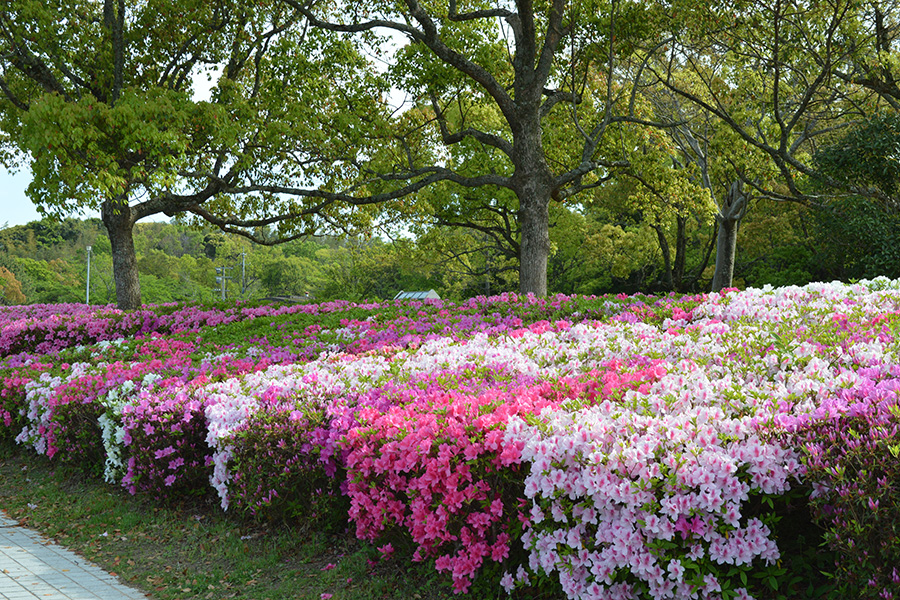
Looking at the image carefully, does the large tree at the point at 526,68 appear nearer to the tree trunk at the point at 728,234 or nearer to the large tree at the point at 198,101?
the large tree at the point at 198,101

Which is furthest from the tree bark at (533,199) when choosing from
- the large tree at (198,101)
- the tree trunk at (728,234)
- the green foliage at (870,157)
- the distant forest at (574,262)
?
the tree trunk at (728,234)

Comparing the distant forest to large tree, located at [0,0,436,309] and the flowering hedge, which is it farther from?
the flowering hedge

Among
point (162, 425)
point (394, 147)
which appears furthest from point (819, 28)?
point (162, 425)

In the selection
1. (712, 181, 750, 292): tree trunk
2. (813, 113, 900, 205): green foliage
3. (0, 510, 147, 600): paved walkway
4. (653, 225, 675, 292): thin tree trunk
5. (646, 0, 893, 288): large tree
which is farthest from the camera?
(653, 225, 675, 292): thin tree trunk

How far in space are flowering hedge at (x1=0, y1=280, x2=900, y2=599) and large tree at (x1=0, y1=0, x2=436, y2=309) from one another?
6144 mm

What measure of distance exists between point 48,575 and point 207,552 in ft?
3.27

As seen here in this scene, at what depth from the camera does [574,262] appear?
34250 mm

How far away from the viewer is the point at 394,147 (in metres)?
16.2

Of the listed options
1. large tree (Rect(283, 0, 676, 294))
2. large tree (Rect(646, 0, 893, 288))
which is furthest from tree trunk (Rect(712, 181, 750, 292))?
large tree (Rect(283, 0, 676, 294))

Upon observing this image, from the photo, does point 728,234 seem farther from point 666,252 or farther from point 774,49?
point 774,49

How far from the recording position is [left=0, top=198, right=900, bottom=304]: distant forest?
72.0 ft

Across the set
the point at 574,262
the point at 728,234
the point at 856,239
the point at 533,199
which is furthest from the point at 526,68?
the point at 574,262

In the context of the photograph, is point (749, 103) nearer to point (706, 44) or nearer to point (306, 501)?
point (706, 44)

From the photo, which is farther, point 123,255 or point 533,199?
point 123,255
